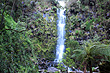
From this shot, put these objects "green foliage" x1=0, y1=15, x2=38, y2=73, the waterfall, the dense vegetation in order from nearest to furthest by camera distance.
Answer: "green foliage" x1=0, y1=15, x2=38, y2=73 < the dense vegetation < the waterfall

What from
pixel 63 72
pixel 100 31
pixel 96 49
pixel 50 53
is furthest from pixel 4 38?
pixel 100 31

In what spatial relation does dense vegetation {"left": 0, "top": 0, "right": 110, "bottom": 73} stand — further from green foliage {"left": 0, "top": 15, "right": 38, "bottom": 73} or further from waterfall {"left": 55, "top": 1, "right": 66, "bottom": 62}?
green foliage {"left": 0, "top": 15, "right": 38, "bottom": 73}

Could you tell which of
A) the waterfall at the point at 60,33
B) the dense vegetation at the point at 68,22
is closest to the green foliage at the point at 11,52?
the dense vegetation at the point at 68,22

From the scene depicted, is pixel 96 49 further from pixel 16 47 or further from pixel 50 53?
pixel 50 53

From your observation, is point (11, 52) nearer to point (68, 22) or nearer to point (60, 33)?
point (60, 33)

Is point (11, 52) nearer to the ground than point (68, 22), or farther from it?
nearer to the ground

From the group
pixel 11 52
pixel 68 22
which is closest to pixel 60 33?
pixel 68 22

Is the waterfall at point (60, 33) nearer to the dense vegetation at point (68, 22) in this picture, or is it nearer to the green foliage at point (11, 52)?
the dense vegetation at point (68, 22)

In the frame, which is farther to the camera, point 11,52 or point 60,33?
point 60,33

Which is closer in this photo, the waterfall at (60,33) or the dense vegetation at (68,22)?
the dense vegetation at (68,22)

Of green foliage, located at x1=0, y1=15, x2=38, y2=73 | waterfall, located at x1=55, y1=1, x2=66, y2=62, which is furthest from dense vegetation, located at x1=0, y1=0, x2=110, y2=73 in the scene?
green foliage, located at x1=0, y1=15, x2=38, y2=73

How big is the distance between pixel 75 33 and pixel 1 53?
4623 millimetres

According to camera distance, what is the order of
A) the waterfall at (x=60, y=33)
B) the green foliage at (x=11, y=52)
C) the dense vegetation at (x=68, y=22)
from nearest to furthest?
the green foliage at (x=11, y=52) < the dense vegetation at (x=68, y=22) < the waterfall at (x=60, y=33)

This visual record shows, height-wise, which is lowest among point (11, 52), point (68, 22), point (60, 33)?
point (11, 52)
